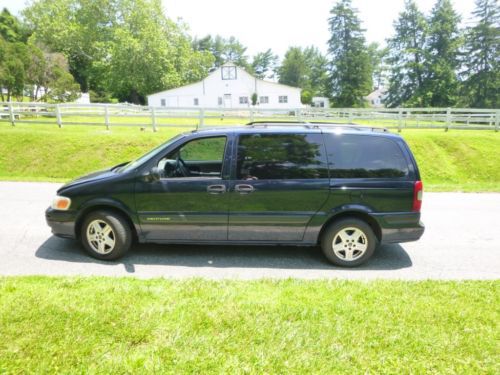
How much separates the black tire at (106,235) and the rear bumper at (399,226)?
346 cm

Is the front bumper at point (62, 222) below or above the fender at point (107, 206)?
below

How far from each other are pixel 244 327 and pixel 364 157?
2925mm

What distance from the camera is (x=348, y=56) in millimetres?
57156

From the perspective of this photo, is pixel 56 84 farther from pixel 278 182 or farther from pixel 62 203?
pixel 278 182

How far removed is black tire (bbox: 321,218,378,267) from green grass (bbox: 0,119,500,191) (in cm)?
790

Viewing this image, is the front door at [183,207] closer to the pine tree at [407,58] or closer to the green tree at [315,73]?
the pine tree at [407,58]

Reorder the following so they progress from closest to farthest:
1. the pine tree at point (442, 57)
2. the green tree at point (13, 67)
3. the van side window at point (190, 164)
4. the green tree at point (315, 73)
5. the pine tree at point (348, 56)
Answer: the van side window at point (190, 164) → the green tree at point (13, 67) → the pine tree at point (442, 57) → the pine tree at point (348, 56) → the green tree at point (315, 73)

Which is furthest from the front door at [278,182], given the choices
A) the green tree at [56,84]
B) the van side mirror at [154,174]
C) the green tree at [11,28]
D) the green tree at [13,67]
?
the green tree at [11,28]

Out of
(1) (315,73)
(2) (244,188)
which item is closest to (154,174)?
(2) (244,188)

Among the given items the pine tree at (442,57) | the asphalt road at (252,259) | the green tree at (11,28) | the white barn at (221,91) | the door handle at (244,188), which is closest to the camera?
the asphalt road at (252,259)

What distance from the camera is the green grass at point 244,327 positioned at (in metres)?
2.73

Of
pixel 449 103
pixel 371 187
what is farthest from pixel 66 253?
pixel 449 103

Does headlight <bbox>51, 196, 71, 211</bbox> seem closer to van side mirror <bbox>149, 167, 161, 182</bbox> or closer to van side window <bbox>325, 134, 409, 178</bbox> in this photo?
van side mirror <bbox>149, 167, 161, 182</bbox>

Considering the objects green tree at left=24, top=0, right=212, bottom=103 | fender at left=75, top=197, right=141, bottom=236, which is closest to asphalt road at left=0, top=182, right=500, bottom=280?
fender at left=75, top=197, right=141, bottom=236
